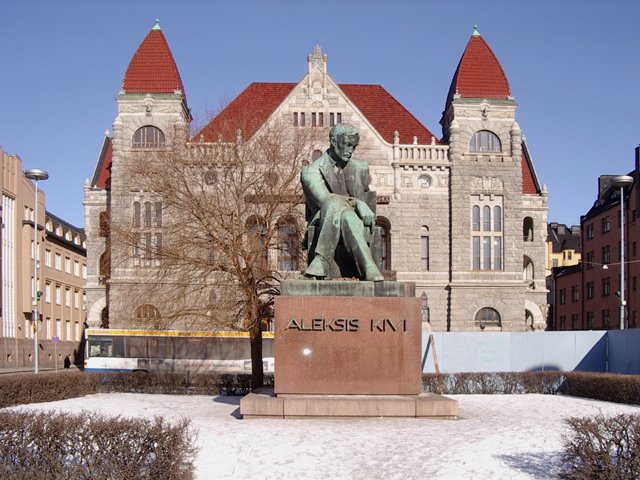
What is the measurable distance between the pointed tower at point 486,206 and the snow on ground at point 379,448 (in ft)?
118

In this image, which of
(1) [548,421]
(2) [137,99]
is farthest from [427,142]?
(1) [548,421]

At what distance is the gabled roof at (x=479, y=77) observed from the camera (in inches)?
2069

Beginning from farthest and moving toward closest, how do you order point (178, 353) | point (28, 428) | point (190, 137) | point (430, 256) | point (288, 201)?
point (430, 256) → point (178, 353) → point (190, 137) → point (288, 201) → point (28, 428)

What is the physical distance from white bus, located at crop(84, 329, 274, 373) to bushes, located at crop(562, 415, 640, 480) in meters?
28.4

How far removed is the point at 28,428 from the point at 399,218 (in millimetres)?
43559

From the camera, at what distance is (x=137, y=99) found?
5119cm

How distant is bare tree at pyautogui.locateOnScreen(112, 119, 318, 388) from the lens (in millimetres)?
25016

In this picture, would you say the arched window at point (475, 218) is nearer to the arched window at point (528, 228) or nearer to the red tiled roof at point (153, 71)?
the arched window at point (528, 228)

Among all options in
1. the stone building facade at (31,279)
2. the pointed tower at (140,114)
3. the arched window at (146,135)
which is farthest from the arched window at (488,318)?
the stone building facade at (31,279)

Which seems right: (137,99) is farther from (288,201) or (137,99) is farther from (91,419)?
(91,419)

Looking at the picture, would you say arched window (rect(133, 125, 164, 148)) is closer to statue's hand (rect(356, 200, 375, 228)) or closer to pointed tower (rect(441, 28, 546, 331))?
pointed tower (rect(441, 28, 546, 331))

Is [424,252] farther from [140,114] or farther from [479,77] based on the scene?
[140,114]

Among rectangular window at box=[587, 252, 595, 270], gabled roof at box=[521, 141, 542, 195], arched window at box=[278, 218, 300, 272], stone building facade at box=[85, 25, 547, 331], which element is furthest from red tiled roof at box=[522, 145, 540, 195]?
arched window at box=[278, 218, 300, 272]

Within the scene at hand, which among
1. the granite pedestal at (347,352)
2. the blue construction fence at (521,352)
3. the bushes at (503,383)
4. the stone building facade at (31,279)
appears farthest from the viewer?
the stone building facade at (31,279)
